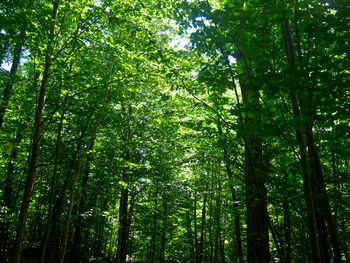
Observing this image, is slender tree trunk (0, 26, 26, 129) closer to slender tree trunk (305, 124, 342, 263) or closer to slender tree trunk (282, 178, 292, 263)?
slender tree trunk (305, 124, 342, 263)

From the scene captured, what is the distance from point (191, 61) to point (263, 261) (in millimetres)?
4384

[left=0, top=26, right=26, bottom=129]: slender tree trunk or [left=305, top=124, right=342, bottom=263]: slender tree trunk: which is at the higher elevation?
[left=0, top=26, right=26, bottom=129]: slender tree trunk

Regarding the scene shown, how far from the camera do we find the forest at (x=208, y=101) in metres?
2.12

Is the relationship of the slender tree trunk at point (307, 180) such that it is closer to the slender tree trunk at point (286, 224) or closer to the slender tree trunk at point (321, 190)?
the slender tree trunk at point (321, 190)

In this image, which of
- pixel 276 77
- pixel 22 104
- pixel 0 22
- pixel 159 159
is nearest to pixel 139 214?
pixel 159 159

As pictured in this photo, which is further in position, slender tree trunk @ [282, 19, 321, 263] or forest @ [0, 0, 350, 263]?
forest @ [0, 0, 350, 263]

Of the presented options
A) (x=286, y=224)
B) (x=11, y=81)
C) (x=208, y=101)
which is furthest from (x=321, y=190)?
(x=11, y=81)

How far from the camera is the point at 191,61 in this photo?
4426mm

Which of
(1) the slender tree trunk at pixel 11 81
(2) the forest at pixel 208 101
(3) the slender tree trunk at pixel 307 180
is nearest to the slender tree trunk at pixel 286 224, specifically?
(2) the forest at pixel 208 101

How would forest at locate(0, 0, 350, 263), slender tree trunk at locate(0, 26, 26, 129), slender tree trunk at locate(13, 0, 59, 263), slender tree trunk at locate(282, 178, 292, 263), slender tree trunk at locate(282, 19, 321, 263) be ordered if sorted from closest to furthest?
1. slender tree trunk at locate(282, 19, 321, 263)
2. forest at locate(0, 0, 350, 263)
3. slender tree trunk at locate(282, 178, 292, 263)
4. slender tree trunk at locate(13, 0, 59, 263)
5. slender tree trunk at locate(0, 26, 26, 129)

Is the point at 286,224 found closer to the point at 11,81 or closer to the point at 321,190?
the point at 321,190

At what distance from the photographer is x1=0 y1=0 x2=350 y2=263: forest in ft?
6.97

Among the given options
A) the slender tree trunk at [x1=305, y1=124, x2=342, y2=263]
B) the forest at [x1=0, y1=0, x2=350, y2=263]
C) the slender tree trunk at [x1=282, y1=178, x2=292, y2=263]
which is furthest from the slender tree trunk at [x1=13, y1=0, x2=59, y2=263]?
the slender tree trunk at [x1=282, y1=178, x2=292, y2=263]

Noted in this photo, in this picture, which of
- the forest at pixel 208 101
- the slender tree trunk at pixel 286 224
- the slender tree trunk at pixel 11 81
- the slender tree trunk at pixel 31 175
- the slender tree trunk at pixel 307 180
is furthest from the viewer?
the slender tree trunk at pixel 11 81
